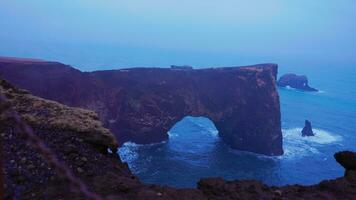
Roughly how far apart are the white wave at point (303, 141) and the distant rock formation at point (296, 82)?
30219 mm

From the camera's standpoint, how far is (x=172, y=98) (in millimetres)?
38781

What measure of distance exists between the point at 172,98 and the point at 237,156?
8.21 m

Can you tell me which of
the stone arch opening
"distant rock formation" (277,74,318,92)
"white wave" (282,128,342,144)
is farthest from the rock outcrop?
"distant rock formation" (277,74,318,92)

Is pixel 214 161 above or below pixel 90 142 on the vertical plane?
below

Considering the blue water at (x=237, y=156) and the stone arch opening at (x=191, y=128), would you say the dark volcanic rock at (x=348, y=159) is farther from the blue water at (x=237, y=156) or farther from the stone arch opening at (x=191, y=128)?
the stone arch opening at (x=191, y=128)

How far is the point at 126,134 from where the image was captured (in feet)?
Result: 121

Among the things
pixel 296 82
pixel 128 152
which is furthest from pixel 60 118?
pixel 296 82

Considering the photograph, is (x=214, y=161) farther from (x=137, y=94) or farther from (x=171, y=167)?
(x=137, y=94)

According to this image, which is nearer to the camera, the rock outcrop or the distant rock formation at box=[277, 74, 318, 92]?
the rock outcrop

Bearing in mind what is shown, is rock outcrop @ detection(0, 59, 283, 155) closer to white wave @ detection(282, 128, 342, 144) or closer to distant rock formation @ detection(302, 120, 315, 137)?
distant rock formation @ detection(302, 120, 315, 137)

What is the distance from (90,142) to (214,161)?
24.5 metres

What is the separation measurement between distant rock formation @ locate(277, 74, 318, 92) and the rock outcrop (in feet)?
118

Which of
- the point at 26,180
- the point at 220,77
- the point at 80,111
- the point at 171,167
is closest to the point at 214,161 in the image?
the point at 171,167

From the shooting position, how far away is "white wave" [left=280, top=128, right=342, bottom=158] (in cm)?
3734
